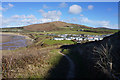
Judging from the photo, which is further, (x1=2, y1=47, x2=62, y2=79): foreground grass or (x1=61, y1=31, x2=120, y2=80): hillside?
(x1=2, y1=47, x2=62, y2=79): foreground grass

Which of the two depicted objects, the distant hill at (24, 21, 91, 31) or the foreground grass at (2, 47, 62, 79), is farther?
the distant hill at (24, 21, 91, 31)

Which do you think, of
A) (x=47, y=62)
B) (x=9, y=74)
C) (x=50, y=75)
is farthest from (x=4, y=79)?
(x=47, y=62)

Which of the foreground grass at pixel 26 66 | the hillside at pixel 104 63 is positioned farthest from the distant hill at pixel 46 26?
the hillside at pixel 104 63

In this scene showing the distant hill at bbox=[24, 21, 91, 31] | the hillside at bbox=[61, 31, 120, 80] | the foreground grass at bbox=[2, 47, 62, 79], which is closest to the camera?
the hillside at bbox=[61, 31, 120, 80]

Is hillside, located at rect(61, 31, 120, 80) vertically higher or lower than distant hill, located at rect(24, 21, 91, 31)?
lower

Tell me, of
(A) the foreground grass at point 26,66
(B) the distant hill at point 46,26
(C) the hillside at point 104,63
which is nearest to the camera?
(C) the hillside at point 104,63

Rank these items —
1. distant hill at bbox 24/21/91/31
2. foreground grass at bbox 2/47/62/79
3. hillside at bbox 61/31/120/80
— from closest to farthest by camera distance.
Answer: hillside at bbox 61/31/120/80, foreground grass at bbox 2/47/62/79, distant hill at bbox 24/21/91/31

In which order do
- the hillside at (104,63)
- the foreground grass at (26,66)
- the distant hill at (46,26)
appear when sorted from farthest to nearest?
the distant hill at (46,26) → the foreground grass at (26,66) → the hillside at (104,63)

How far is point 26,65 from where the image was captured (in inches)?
558

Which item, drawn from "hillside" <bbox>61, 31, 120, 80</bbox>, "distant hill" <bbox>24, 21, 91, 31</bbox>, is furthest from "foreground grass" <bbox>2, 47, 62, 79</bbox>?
"distant hill" <bbox>24, 21, 91, 31</bbox>

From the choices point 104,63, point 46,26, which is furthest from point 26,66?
point 46,26

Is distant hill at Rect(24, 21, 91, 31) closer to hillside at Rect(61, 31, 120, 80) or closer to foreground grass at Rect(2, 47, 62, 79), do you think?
foreground grass at Rect(2, 47, 62, 79)

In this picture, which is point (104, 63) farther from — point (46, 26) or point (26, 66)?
point (46, 26)

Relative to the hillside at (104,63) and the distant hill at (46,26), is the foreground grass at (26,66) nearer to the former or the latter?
the hillside at (104,63)
